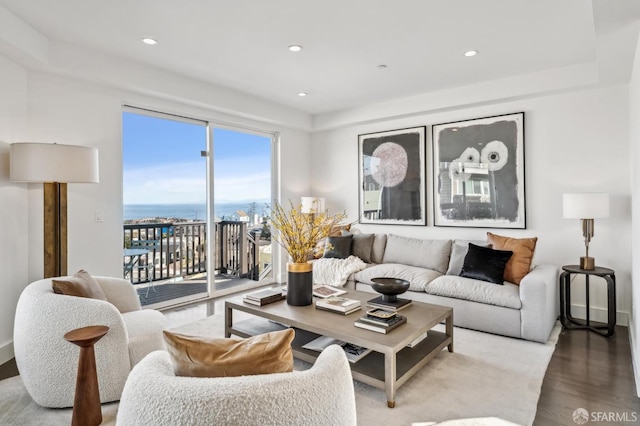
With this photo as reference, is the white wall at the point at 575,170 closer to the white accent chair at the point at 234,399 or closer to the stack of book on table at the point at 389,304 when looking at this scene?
the stack of book on table at the point at 389,304

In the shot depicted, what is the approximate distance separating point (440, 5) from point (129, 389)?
9.42ft

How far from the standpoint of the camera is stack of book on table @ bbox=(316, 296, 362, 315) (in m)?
2.74

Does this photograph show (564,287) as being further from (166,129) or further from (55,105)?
(55,105)

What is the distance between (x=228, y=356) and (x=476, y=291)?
2903mm

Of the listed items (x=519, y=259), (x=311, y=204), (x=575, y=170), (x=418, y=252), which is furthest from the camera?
(x=311, y=204)

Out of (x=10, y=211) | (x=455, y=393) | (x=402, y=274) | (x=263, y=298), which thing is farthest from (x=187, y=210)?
(x=455, y=393)

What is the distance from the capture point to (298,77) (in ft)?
13.4

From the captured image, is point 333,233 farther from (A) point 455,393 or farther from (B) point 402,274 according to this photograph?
(A) point 455,393

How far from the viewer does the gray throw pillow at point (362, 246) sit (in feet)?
15.7

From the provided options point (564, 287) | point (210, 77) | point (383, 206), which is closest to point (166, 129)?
point (210, 77)

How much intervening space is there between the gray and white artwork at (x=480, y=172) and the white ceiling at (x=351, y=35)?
61 centimetres

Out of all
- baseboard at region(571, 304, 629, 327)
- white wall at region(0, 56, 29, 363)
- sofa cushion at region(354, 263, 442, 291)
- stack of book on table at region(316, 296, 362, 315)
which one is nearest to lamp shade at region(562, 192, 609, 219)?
baseboard at region(571, 304, 629, 327)

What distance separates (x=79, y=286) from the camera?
237 cm

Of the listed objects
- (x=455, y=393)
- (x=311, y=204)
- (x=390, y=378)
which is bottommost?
(x=455, y=393)
